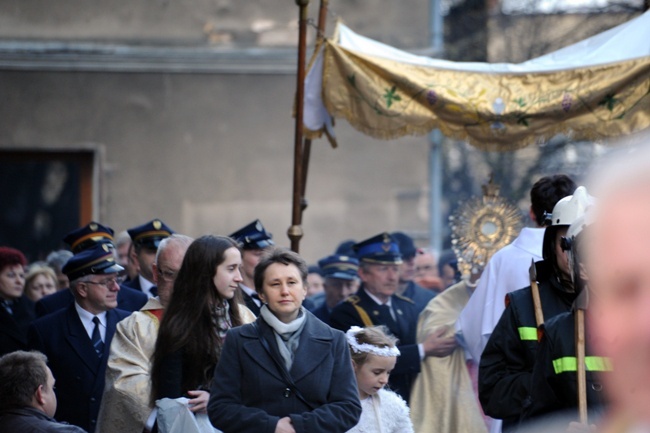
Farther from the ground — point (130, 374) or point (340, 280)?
point (340, 280)

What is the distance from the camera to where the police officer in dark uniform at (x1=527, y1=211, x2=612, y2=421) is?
3727mm

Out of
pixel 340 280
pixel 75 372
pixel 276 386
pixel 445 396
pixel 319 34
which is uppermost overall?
pixel 319 34

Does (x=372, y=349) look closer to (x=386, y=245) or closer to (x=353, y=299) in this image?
(x=353, y=299)

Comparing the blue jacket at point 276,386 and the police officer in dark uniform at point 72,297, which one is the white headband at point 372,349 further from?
the police officer in dark uniform at point 72,297

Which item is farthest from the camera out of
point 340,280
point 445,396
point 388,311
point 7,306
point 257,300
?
point 340,280

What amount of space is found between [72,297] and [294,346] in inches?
107

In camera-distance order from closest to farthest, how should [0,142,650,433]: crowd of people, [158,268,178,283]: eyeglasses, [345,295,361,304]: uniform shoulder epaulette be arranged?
[0,142,650,433]: crowd of people, [158,268,178,283]: eyeglasses, [345,295,361,304]: uniform shoulder epaulette

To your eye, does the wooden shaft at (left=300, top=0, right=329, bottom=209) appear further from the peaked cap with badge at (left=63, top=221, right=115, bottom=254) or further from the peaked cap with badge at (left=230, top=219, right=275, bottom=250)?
the peaked cap with badge at (left=63, top=221, right=115, bottom=254)

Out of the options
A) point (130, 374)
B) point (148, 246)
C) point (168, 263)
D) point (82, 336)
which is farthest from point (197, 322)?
point (148, 246)

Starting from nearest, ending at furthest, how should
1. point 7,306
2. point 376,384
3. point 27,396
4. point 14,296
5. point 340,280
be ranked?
point 27,396 < point 376,384 < point 7,306 < point 14,296 < point 340,280

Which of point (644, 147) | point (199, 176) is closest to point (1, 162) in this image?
point (199, 176)

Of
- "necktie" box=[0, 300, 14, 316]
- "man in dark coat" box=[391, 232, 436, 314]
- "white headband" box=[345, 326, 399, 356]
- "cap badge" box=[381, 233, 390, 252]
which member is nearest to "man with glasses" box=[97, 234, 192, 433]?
"white headband" box=[345, 326, 399, 356]

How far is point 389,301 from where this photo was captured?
7.07 m

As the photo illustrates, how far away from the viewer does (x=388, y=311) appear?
6965 millimetres
